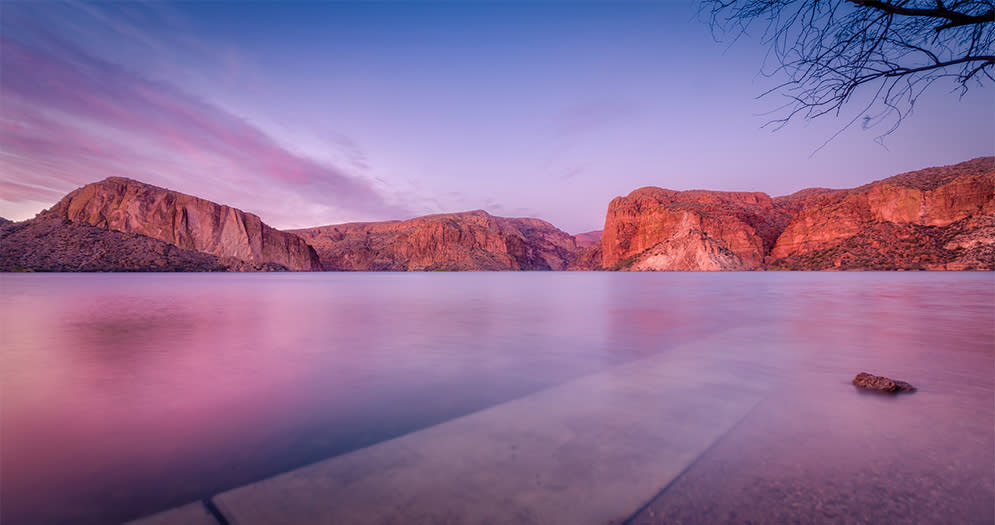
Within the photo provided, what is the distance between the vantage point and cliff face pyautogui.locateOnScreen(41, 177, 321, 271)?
4560 inches

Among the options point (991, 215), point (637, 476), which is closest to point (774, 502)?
point (637, 476)

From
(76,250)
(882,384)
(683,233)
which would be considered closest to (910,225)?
(683,233)

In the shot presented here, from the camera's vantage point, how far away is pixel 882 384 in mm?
4832

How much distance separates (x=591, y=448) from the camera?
328 centimetres

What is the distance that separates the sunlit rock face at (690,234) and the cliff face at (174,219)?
144 m

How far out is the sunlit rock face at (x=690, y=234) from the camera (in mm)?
135375

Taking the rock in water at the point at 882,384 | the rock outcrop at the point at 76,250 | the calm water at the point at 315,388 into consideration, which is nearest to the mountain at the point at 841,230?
the calm water at the point at 315,388

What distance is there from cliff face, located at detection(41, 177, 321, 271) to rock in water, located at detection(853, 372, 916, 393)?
15245 centimetres

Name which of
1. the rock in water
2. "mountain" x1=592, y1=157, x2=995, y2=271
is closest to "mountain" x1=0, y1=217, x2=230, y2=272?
the rock in water

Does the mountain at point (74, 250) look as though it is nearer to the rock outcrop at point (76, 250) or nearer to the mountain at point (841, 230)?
the rock outcrop at point (76, 250)

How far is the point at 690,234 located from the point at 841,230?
40727mm

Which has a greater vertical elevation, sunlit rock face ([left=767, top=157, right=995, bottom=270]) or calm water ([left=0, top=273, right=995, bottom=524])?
sunlit rock face ([left=767, top=157, right=995, bottom=270])

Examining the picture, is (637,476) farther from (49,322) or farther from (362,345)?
(49,322)

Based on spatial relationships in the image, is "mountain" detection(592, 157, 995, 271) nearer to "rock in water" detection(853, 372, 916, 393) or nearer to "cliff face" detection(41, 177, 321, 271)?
"rock in water" detection(853, 372, 916, 393)
